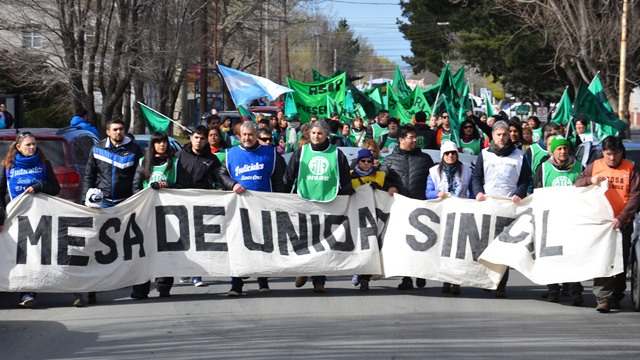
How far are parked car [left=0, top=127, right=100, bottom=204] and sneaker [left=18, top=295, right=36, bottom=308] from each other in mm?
2148

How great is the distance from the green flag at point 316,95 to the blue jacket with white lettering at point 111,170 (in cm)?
1335

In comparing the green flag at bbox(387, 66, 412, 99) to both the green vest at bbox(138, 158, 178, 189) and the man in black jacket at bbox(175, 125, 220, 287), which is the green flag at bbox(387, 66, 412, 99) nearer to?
the man in black jacket at bbox(175, 125, 220, 287)

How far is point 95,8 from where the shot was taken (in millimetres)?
27984

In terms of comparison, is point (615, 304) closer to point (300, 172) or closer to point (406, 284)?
point (406, 284)

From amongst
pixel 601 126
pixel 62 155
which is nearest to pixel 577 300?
pixel 62 155

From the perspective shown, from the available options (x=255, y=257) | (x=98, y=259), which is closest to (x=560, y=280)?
(x=255, y=257)

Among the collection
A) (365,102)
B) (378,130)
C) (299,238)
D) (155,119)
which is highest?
(365,102)

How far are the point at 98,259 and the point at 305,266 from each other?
6.74ft

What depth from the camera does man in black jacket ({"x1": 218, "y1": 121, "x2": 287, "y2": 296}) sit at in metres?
11.4

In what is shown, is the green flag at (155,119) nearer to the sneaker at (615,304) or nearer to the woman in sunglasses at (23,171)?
the woman in sunglasses at (23,171)

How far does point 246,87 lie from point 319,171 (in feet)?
33.7

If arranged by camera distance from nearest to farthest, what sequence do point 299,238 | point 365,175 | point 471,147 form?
point 299,238 → point 365,175 → point 471,147

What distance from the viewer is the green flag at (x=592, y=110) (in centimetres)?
1795

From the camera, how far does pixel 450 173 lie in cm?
1174
